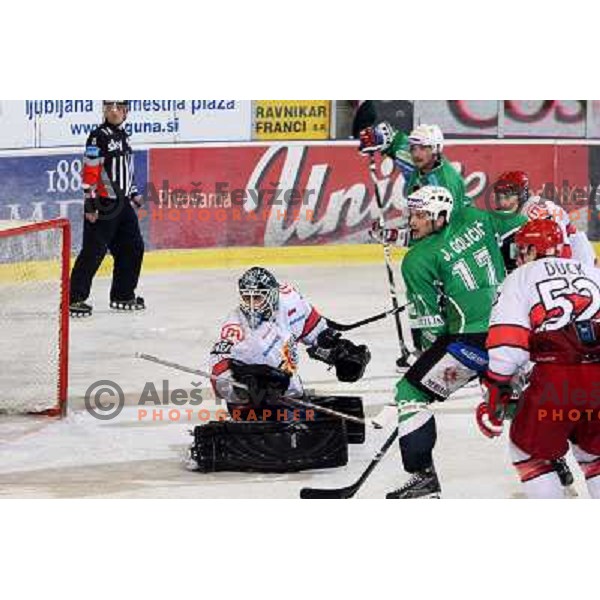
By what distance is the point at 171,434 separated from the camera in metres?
8.59

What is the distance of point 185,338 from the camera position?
34.8 ft

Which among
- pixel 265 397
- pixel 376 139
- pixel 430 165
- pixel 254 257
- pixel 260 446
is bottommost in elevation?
pixel 260 446

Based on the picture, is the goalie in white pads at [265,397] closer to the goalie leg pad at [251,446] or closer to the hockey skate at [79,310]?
the goalie leg pad at [251,446]

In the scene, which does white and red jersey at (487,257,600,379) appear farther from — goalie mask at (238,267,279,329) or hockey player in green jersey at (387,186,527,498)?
goalie mask at (238,267,279,329)

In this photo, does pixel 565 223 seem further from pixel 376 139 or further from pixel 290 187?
pixel 290 187


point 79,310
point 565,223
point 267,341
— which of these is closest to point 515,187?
point 565,223

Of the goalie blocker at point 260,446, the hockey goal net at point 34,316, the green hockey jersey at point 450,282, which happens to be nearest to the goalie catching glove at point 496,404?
the green hockey jersey at point 450,282

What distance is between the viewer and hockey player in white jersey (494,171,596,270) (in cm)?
783

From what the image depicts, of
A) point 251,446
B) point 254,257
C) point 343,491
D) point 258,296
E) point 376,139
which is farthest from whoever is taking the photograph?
point 254,257

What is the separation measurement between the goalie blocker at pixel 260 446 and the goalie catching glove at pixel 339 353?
52cm

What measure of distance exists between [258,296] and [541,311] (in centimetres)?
172

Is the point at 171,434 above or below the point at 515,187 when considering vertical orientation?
below

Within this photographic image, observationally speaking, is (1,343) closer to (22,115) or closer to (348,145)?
(22,115)

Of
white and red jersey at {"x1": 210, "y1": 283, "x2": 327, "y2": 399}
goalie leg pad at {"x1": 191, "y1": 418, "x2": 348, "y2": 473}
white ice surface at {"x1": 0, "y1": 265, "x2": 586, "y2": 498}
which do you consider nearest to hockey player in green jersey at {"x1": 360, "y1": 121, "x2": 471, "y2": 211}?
white ice surface at {"x1": 0, "y1": 265, "x2": 586, "y2": 498}
